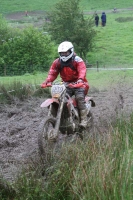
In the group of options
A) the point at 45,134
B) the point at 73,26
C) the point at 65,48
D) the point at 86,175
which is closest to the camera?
the point at 86,175

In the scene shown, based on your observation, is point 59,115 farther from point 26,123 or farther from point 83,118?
point 26,123

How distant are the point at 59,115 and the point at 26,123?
122 inches

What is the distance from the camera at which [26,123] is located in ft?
39.2

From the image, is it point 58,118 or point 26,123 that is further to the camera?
point 26,123

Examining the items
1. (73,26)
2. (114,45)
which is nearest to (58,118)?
(73,26)

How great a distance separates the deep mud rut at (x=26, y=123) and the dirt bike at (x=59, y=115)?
1.27ft

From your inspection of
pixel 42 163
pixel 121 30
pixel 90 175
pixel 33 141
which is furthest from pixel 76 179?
pixel 121 30

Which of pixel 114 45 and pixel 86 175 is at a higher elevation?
pixel 86 175

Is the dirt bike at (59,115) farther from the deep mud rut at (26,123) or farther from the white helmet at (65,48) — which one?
the white helmet at (65,48)

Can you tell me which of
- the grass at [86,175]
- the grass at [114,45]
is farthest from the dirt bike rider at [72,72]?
the grass at [114,45]

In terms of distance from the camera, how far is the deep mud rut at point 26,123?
8152 mm

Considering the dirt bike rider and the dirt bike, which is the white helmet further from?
the dirt bike

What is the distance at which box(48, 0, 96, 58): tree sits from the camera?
37562mm

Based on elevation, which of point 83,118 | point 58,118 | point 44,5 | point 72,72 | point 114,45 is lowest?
point 114,45
